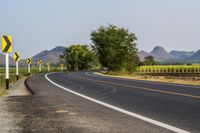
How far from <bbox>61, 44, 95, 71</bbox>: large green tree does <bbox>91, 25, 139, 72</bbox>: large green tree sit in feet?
137

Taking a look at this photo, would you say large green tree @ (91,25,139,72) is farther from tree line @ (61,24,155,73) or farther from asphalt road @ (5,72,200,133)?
asphalt road @ (5,72,200,133)

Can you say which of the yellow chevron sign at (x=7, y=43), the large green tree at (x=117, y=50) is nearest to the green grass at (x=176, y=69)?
the large green tree at (x=117, y=50)

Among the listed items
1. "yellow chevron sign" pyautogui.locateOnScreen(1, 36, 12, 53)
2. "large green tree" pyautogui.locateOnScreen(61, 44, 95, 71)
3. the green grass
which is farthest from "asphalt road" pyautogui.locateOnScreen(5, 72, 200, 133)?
"large green tree" pyautogui.locateOnScreen(61, 44, 95, 71)

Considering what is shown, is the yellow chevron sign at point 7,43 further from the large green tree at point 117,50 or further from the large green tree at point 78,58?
the large green tree at point 78,58

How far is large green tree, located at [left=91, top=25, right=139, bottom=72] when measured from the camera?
245 feet

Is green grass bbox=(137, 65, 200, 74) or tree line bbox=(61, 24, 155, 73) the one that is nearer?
tree line bbox=(61, 24, 155, 73)

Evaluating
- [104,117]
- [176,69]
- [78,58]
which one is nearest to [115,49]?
[176,69]

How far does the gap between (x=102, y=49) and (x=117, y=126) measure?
225 feet

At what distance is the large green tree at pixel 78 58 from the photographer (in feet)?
401

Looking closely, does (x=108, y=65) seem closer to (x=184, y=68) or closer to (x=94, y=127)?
(x=184, y=68)

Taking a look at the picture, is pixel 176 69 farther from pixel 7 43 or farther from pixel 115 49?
pixel 7 43

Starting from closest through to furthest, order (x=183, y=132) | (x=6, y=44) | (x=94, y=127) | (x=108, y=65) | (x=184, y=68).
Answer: (x=183, y=132)
(x=94, y=127)
(x=6, y=44)
(x=108, y=65)
(x=184, y=68)

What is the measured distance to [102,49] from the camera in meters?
77.8

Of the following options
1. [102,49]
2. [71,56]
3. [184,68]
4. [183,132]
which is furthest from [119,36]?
[183,132]
